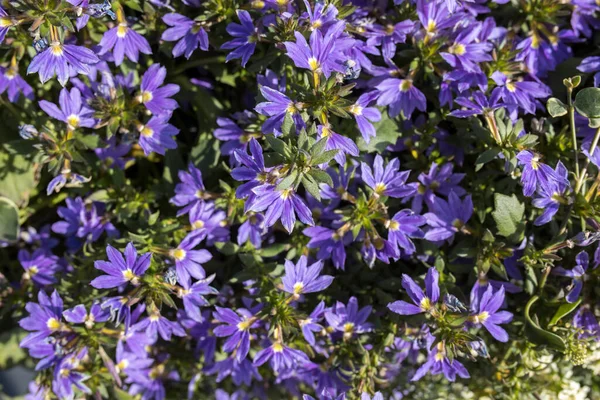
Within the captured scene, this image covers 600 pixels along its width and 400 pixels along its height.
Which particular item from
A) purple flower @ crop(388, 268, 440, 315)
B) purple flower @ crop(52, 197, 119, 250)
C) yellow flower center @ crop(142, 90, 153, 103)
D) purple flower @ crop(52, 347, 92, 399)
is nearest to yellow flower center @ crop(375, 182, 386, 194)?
purple flower @ crop(388, 268, 440, 315)

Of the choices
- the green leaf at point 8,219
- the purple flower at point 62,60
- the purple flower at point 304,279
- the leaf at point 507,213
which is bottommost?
the green leaf at point 8,219

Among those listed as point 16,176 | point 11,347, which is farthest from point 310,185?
point 11,347

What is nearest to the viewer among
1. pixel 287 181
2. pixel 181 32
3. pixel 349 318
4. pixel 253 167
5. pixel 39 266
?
pixel 287 181

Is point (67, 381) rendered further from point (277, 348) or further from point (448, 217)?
point (448, 217)

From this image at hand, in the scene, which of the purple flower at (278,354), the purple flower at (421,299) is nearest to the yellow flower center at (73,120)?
the purple flower at (278,354)

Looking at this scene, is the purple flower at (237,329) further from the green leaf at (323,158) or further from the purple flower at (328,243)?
the green leaf at (323,158)

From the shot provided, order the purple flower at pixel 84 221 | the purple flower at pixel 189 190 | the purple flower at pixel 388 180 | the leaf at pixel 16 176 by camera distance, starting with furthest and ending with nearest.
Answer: the leaf at pixel 16 176
the purple flower at pixel 84 221
the purple flower at pixel 189 190
the purple flower at pixel 388 180

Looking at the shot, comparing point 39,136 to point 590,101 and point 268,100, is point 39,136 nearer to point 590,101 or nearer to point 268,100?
point 268,100
